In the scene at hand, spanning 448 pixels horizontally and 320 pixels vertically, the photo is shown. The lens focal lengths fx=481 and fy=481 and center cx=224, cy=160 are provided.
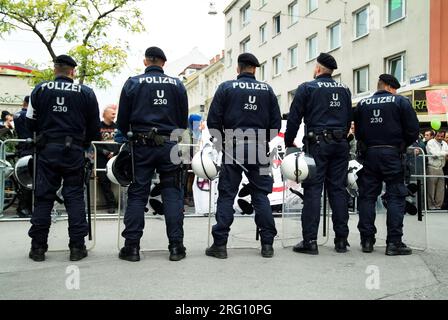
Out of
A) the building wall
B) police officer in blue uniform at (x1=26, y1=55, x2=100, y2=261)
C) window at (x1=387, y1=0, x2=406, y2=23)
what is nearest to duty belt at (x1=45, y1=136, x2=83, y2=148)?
police officer in blue uniform at (x1=26, y1=55, x2=100, y2=261)

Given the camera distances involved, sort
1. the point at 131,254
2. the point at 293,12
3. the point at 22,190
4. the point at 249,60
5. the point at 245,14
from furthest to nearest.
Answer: the point at 245,14, the point at 293,12, the point at 22,190, the point at 249,60, the point at 131,254

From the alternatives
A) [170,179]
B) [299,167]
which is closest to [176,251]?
[170,179]

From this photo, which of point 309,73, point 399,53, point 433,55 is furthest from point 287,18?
point 433,55

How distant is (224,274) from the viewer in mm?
4230

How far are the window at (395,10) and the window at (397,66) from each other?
1.69 m

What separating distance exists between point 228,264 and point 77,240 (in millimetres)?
1562

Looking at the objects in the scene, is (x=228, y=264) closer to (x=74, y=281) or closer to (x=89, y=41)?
(x=74, y=281)

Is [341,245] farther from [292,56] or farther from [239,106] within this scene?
[292,56]

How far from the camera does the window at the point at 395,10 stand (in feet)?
67.7

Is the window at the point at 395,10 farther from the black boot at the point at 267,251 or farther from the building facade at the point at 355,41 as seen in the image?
the black boot at the point at 267,251

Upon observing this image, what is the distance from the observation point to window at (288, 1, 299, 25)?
31344mm

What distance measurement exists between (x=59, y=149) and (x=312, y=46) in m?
26.5

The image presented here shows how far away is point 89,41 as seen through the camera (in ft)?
48.3

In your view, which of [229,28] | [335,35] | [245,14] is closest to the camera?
[335,35]
